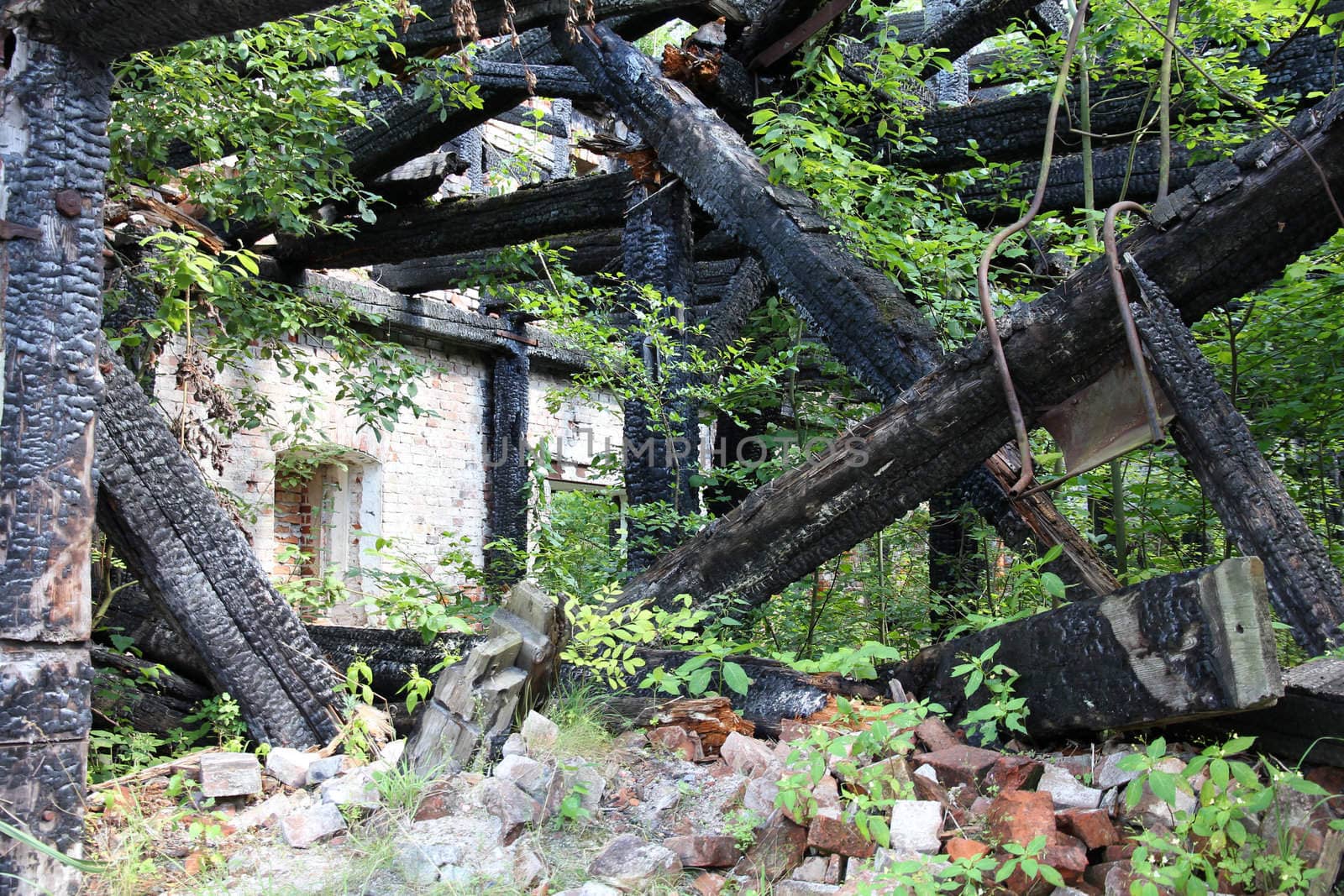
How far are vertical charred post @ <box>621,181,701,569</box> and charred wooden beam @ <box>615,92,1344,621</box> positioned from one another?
1134 millimetres

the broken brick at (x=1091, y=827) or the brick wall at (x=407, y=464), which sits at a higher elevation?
the brick wall at (x=407, y=464)

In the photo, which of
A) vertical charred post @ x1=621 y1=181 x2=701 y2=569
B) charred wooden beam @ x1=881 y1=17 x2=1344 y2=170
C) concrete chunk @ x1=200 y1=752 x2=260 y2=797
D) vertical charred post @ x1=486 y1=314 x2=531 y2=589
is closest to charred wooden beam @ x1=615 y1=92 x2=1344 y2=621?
vertical charred post @ x1=621 y1=181 x2=701 y2=569

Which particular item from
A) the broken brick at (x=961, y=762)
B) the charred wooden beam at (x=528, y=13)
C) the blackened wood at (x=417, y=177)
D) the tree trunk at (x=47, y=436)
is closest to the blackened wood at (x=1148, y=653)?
the broken brick at (x=961, y=762)

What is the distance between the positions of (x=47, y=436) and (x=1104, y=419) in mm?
3129

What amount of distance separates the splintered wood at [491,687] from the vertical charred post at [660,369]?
1556 millimetres

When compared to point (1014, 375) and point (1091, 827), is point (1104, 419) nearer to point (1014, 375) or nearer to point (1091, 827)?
point (1014, 375)

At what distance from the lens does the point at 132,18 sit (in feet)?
8.77

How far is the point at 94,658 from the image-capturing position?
420cm

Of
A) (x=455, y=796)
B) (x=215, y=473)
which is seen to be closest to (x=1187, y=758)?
(x=455, y=796)

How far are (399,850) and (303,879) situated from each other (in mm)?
255

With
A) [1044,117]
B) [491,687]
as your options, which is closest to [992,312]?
[491,687]

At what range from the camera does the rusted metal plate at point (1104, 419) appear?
10.2ft

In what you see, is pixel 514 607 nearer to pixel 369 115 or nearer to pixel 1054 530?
pixel 1054 530

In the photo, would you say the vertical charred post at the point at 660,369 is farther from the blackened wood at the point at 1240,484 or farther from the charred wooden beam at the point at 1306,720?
the charred wooden beam at the point at 1306,720
